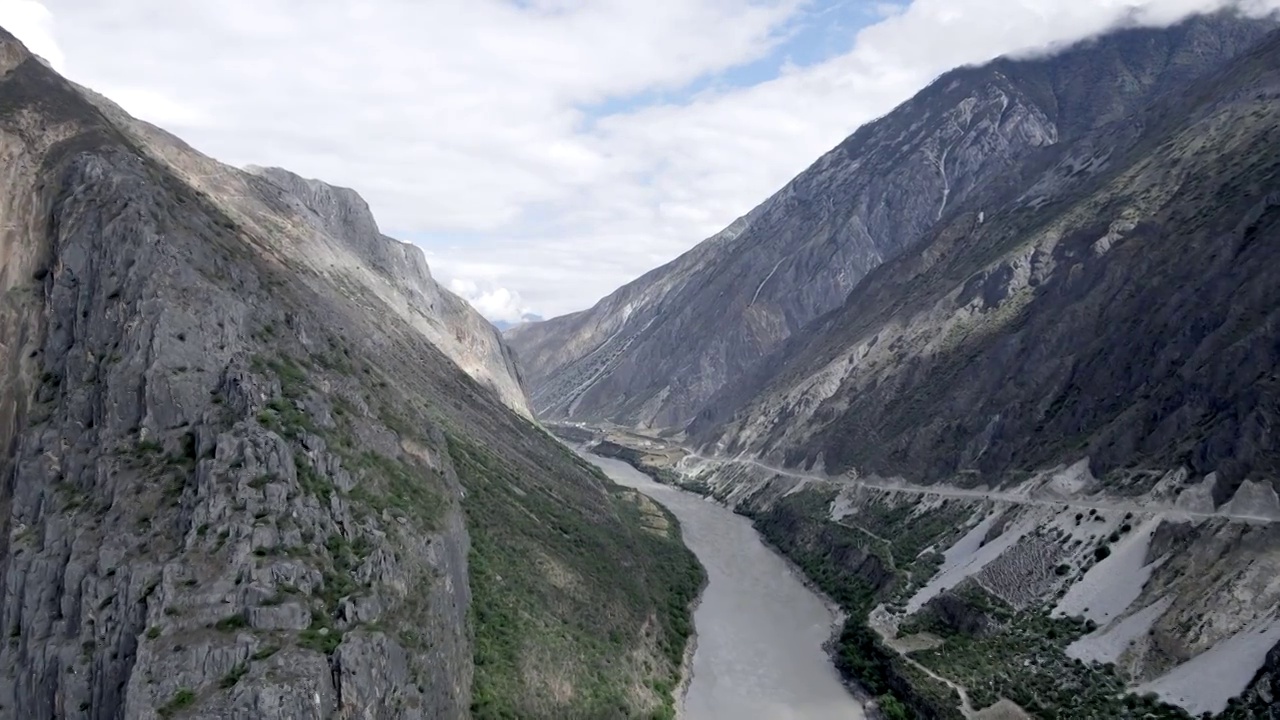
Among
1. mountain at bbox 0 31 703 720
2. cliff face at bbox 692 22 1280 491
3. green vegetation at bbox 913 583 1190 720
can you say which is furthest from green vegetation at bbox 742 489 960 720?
mountain at bbox 0 31 703 720

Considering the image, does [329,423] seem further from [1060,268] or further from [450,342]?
[1060,268]

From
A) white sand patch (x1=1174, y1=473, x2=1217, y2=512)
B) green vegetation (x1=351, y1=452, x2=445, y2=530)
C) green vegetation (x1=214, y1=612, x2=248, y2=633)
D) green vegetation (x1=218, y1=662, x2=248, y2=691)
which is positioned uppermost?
white sand patch (x1=1174, y1=473, x2=1217, y2=512)

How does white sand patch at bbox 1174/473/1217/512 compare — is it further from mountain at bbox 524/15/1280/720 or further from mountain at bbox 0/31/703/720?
mountain at bbox 0/31/703/720

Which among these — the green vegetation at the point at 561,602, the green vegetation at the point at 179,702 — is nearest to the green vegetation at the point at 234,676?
the green vegetation at the point at 179,702

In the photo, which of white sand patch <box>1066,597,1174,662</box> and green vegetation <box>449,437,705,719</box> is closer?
green vegetation <box>449,437,705,719</box>

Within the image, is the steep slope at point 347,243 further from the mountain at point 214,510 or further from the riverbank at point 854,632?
the riverbank at point 854,632

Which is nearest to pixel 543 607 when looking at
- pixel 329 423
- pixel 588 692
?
pixel 588 692
